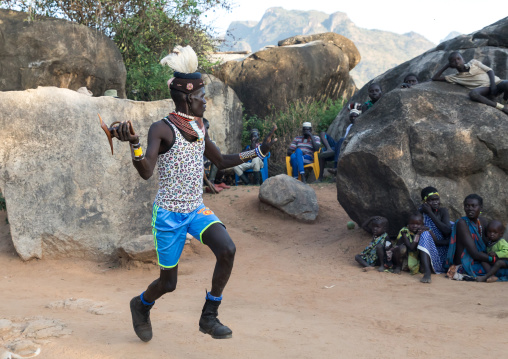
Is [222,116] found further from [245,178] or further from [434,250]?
[434,250]

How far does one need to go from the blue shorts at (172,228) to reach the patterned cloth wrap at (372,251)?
358 cm

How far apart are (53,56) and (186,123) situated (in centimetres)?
707

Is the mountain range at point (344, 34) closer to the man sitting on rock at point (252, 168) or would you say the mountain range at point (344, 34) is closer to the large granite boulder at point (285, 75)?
the large granite boulder at point (285, 75)

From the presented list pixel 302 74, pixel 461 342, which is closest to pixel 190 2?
pixel 302 74

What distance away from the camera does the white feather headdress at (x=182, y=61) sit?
12.9 feet

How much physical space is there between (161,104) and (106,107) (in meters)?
0.79

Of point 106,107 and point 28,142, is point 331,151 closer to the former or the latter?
point 106,107

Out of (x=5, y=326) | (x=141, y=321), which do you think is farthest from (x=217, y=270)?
(x=5, y=326)

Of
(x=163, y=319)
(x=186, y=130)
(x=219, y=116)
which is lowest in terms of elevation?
(x=163, y=319)

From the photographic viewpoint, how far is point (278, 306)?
5.39 m

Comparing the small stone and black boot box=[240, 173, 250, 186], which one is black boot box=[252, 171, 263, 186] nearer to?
black boot box=[240, 173, 250, 186]

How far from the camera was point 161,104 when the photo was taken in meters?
8.02

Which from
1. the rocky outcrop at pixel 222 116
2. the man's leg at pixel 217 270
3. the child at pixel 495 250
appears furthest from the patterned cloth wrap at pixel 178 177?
the rocky outcrop at pixel 222 116

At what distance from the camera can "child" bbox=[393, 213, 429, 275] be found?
651 cm
